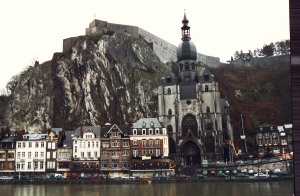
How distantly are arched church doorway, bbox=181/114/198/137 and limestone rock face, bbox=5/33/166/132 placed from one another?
11207 mm

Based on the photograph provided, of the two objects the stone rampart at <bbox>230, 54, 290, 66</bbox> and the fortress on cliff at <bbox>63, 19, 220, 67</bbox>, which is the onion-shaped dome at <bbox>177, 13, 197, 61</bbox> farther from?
the stone rampart at <bbox>230, 54, 290, 66</bbox>

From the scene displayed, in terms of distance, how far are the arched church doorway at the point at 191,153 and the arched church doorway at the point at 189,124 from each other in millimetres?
1938

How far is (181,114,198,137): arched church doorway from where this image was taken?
64.8 meters

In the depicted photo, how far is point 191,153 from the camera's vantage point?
63.6m

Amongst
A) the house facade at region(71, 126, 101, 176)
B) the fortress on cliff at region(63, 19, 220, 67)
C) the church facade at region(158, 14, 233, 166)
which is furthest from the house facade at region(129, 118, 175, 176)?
the fortress on cliff at region(63, 19, 220, 67)

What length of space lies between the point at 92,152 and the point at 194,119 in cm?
1736

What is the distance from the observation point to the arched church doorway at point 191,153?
6325 cm

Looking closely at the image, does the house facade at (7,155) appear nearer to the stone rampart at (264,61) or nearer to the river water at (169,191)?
the river water at (169,191)

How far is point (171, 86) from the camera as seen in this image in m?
68.0

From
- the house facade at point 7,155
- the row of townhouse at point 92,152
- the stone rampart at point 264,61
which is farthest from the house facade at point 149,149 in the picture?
the stone rampart at point 264,61

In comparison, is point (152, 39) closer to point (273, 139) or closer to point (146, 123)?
point (146, 123)

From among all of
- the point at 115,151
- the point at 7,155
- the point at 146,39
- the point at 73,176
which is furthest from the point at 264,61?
the point at 7,155

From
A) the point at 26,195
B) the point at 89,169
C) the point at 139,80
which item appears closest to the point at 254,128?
the point at 139,80

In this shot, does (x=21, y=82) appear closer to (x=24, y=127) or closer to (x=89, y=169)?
(x=24, y=127)
